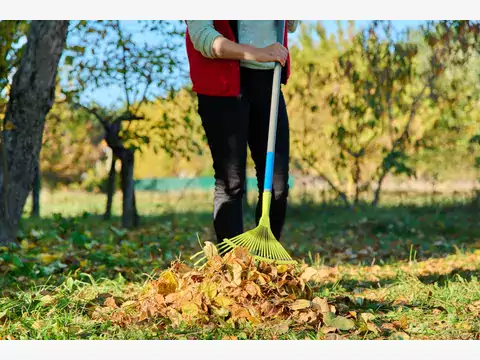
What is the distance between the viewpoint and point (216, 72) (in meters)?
2.75

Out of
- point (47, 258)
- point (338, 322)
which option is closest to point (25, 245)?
point (47, 258)

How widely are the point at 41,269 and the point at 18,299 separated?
100 centimetres

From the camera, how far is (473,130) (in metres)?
8.00

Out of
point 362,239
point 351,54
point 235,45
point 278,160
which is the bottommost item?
point 362,239

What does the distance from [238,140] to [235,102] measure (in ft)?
0.53

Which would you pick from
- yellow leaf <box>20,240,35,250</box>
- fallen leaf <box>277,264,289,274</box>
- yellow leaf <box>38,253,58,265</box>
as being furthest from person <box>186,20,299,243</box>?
yellow leaf <box>20,240,35,250</box>

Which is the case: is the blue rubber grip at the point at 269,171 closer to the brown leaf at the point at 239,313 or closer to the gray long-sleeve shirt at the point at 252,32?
the gray long-sleeve shirt at the point at 252,32

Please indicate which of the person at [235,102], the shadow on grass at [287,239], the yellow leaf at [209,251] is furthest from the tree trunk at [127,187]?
the yellow leaf at [209,251]

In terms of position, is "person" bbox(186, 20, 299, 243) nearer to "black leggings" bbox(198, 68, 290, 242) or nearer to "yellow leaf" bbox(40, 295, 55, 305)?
"black leggings" bbox(198, 68, 290, 242)

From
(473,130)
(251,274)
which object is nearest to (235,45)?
(251,274)

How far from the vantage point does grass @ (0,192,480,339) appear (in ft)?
7.80

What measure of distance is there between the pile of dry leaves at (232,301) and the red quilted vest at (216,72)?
685 millimetres

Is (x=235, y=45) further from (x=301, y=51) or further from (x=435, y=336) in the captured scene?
(x=301, y=51)

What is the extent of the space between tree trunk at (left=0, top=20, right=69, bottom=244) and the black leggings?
209 cm
